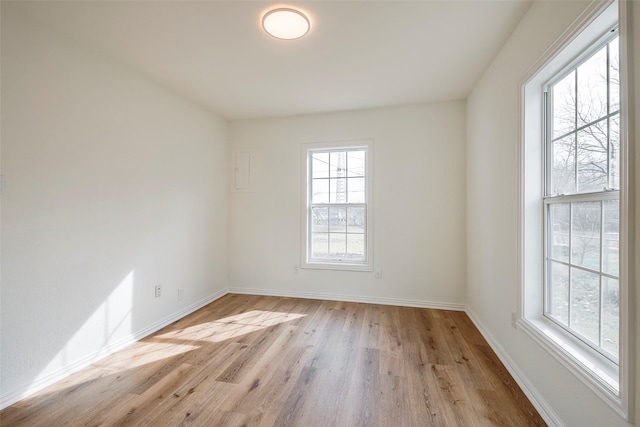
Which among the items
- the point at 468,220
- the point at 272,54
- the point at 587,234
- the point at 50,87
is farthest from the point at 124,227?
the point at 468,220

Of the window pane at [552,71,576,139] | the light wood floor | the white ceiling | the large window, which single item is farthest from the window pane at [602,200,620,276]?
the white ceiling

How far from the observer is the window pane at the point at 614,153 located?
1195 millimetres

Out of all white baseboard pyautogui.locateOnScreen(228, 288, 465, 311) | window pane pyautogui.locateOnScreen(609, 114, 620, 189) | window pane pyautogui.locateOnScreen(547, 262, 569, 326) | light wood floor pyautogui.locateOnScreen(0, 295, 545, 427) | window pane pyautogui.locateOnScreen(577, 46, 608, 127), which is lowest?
light wood floor pyautogui.locateOnScreen(0, 295, 545, 427)

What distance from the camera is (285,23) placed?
1.85 metres

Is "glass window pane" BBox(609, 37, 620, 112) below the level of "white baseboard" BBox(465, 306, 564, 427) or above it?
above

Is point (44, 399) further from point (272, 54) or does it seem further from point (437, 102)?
point (437, 102)

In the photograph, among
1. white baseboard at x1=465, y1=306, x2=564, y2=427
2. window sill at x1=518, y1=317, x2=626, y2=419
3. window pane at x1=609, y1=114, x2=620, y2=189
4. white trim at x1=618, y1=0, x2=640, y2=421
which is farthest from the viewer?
white baseboard at x1=465, y1=306, x2=564, y2=427

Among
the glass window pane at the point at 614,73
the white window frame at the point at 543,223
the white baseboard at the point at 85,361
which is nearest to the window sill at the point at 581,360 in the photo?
the white window frame at the point at 543,223

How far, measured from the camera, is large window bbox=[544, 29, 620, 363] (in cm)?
122

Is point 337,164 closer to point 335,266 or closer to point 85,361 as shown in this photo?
point 335,266

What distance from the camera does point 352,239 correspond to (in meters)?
3.62

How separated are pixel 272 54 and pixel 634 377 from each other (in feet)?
9.13

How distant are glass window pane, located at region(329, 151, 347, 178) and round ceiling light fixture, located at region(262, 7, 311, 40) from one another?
71.4 inches

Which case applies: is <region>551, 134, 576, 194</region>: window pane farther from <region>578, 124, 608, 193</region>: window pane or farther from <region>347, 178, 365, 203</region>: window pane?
<region>347, 178, 365, 203</region>: window pane
